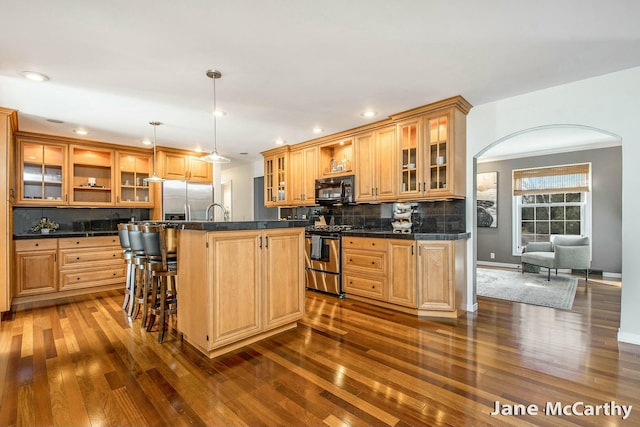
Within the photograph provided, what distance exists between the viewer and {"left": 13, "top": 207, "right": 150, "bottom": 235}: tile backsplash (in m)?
4.79

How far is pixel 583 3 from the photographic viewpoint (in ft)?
6.26

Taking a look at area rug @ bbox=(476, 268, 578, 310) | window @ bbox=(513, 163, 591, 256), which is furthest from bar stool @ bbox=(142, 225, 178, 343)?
window @ bbox=(513, 163, 591, 256)

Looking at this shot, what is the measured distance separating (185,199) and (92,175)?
5.09 ft

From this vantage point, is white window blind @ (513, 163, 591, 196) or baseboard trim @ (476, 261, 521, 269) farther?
baseboard trim @ (476, 261, 521, 269)

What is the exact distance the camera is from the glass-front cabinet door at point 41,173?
4562 mm

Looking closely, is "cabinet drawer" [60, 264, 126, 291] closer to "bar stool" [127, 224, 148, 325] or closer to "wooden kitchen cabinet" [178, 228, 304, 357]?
"bar stool" [127, 224, 148, 325]

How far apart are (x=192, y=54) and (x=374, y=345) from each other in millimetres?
2856

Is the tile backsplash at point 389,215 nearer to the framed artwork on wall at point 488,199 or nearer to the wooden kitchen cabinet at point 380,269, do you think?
the wooden kitchen cabinet at point 380,269

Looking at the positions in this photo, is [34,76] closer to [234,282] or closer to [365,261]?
[234,282]

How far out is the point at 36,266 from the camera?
4.30 meters

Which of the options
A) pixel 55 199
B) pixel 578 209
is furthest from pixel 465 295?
pixel 55 199

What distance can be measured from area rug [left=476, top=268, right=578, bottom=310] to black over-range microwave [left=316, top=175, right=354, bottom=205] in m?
2.40

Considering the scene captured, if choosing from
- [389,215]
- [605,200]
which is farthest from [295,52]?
[605,200]

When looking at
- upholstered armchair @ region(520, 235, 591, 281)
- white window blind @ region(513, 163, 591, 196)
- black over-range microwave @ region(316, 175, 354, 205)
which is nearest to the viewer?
black over-range microwave @ region(316, 175, 354, 205)
